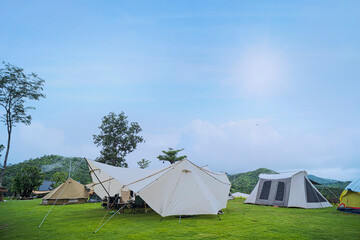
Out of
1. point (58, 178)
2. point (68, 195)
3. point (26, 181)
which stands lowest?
point (58, 178)

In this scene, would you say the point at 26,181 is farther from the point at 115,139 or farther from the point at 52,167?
the point at 52,167

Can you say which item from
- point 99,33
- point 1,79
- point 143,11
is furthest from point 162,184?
point 1,79

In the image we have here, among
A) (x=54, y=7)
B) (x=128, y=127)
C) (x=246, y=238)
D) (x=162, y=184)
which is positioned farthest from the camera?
(x=128, y=127)

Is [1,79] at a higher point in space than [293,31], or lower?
lower

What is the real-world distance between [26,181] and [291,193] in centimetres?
2492

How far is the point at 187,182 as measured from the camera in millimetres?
7324

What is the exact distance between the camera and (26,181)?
22.0 metres

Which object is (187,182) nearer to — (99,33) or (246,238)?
(246,238)

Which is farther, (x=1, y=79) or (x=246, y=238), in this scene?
(x=1, y=79)

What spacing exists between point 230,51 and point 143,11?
595cm

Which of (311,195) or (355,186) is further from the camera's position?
(311,195)

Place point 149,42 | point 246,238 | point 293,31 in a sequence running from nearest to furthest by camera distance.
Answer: point 246,238 < point 293,31 < point 149,42

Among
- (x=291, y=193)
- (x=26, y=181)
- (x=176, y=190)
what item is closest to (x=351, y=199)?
(x=291, y=193)

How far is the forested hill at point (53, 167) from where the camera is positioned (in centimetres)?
3127
